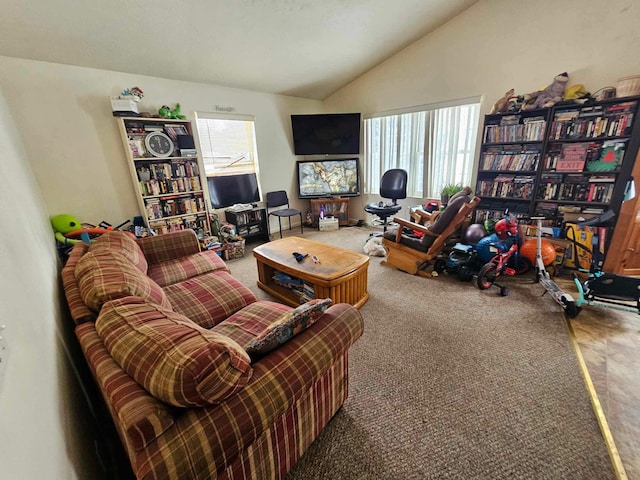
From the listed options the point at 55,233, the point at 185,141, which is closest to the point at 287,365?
the point at 55,233

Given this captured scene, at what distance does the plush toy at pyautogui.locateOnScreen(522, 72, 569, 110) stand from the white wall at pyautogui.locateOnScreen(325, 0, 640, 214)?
6.5 inches

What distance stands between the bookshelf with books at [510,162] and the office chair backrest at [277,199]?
296 cm

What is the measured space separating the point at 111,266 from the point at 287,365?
1170 mm

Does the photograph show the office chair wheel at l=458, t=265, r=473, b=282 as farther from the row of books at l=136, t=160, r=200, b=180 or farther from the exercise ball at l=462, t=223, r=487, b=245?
the row of books at l=136, t=160, r=200, b=180

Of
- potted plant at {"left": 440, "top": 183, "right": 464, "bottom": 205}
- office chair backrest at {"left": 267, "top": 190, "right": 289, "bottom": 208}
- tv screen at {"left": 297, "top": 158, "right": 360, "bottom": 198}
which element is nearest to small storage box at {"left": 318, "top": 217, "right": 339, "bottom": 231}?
tv screen at {"left": 297, "top": 158, "right": 360, "bottom": 198}

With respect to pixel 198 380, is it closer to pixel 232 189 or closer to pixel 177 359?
Answer: pixel 177 359

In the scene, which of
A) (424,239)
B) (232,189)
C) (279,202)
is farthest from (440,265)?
(232,189)

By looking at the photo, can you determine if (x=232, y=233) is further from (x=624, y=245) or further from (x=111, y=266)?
(x=624, y=245)

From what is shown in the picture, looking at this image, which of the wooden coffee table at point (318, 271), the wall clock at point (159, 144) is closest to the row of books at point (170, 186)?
the wall clock at point (159, 144)

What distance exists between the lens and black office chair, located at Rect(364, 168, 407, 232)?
4.16 meters

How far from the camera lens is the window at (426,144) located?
371 centimetres

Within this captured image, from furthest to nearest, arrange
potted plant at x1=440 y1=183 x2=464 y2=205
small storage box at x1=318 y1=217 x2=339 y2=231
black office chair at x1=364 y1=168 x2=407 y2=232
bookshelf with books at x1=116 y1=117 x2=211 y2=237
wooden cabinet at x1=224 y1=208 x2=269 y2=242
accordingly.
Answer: small storage box at x1=318 y1=217 x2=339 y2=231
black office chair at x1=364 y1=168 x2=407 y2=232
wooden cabinet at x1=224 y1=208 x2=269 y2=242
potted plant at x1=440 y1=183 x2=464 y2=205
bookshelf with books at x1=116 y1=117 x2=211 y2=237

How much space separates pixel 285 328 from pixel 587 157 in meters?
3.62

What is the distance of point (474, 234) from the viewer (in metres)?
3.17
